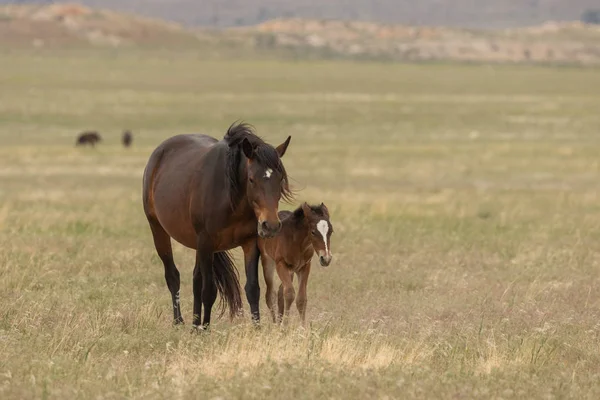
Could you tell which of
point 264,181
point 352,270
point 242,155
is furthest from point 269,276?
point 352,270

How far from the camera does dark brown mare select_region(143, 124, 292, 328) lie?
9930 millimetres

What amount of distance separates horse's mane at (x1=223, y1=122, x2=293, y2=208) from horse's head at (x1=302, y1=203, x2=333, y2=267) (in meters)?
0.44

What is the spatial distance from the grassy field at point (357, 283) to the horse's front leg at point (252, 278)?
1.09 feet

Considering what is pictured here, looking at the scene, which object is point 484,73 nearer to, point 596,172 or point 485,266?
point 596,172

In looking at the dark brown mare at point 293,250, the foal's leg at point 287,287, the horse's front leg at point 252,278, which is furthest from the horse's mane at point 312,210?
the horse's front leg at point 252,278

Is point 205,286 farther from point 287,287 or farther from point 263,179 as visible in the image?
point 263,179

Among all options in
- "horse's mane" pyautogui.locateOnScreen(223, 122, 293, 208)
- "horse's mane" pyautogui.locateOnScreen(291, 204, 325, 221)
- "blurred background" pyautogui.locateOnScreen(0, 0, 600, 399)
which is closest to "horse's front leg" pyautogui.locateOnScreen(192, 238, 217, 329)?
"blurred background" pyautogui.locateOnScreen(0, 0, 600, 399)

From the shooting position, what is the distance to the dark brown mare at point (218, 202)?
9930 mm

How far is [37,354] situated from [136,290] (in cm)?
440

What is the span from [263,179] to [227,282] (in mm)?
1820

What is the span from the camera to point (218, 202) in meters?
10.5

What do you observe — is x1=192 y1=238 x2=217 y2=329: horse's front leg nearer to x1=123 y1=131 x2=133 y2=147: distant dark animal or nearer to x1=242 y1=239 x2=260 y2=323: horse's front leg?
x1=242 y1=239 x2=260 y2=323: horse's front leg

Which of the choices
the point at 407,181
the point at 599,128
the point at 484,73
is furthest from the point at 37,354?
the point at 484,73

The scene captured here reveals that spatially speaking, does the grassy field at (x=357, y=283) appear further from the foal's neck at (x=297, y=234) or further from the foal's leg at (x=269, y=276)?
the foal's neck at (x=297, y=234)
